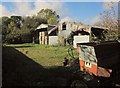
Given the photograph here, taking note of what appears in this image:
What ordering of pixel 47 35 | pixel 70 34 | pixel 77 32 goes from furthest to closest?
pixel 47 35
pixel 70 34
pixel 77 32

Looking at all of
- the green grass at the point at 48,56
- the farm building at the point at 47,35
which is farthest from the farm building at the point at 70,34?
the green grass at the point at 48,56

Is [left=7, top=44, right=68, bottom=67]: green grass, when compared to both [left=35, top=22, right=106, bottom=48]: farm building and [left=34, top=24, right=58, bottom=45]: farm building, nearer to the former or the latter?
[left=35, top=22, right=106, bottom=48]: farm building

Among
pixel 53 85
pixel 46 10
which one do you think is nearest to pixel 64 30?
pixel 53 85

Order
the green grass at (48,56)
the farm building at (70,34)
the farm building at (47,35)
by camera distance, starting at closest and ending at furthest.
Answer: the green grass at (48,56) → the farm building at (70,34) → the farm building at (47,35)

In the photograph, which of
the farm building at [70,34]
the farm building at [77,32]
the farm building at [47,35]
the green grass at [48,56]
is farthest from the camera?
the farm building at [47,35]

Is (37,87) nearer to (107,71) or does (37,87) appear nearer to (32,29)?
(107,71)

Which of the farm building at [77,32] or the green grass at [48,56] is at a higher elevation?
the farm building at [77,32]

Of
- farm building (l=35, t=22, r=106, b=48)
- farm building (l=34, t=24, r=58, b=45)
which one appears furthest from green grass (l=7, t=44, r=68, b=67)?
farm building (l=34, t=24, r=58, b=45)

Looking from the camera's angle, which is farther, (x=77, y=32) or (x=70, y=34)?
(x=70, y=34)

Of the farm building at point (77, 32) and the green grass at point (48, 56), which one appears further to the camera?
the farm building at point (77, 32)

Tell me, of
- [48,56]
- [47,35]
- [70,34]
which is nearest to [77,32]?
[70,34]

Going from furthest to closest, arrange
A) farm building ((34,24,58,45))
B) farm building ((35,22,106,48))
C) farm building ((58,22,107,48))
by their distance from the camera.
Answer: farm building ((34,24,58,45)), farm building ((35,22,106,48)), farm building ((58,22,107,48))

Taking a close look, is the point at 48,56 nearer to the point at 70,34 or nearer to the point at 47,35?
the point at 70,34

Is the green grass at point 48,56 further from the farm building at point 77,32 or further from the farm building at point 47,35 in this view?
the farm building at point 47,35
